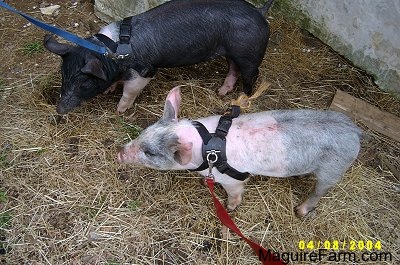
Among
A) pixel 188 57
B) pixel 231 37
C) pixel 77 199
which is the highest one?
pixel 231 37

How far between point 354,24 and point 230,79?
129 cm

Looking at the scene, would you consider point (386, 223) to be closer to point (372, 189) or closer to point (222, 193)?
point (372, 189)

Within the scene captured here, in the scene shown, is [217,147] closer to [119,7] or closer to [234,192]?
[234,192]

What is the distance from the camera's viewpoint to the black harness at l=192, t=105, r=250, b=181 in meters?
2.96

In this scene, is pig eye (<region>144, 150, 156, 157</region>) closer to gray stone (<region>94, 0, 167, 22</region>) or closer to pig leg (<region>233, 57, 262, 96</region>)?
pig leg (<region>233, 57, 262, 96</region>)

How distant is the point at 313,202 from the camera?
3.45 metres

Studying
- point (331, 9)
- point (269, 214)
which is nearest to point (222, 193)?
point (269, 214)

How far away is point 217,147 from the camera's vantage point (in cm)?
298

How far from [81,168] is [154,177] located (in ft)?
2.01

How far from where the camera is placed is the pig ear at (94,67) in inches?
138

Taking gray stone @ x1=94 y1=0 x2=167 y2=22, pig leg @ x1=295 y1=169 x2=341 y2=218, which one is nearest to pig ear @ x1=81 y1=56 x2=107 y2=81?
gray stone @ x1=94 y1=0 x2=167 y2=22

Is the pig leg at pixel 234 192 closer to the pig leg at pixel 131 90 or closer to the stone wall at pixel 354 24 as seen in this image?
the pig leg at pixel 131 90

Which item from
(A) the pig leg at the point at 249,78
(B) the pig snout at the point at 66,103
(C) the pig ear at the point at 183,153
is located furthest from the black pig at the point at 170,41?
(C) the pig ear at the point at 183,153

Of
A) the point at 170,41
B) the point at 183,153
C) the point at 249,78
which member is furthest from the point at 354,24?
the point at 183,153
